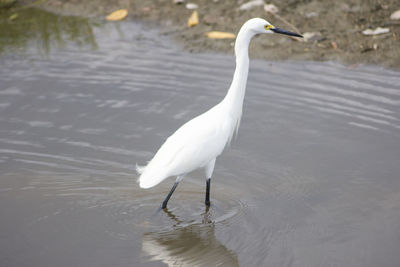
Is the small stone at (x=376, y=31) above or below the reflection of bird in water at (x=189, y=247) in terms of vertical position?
above

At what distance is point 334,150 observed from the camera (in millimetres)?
5367

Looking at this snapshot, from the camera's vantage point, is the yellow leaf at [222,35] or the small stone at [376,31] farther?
the yellow leaf at [222,35]

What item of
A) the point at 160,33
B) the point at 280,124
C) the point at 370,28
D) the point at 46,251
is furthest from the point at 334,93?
the point at 46,251

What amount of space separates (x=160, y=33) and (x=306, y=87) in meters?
3.17

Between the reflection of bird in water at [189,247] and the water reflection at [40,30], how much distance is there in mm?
4695

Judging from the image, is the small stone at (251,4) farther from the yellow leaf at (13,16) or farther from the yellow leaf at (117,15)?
the yellow leaf at (13,16)

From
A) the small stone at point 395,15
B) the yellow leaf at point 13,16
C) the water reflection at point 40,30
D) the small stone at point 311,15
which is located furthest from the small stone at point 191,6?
the small stone at point 395,15

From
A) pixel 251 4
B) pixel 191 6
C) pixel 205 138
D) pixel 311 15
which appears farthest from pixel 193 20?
pixel 205 138

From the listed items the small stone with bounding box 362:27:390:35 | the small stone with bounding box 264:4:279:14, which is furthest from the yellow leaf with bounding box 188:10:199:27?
the small stone with bounding box 362:27:390:35

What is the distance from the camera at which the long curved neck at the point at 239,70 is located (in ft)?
14.6

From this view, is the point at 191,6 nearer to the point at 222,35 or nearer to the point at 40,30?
the point at 222,35

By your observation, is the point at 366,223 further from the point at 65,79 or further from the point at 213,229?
the point at 65,79

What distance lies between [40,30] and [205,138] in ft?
18.3

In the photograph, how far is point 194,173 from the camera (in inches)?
206
